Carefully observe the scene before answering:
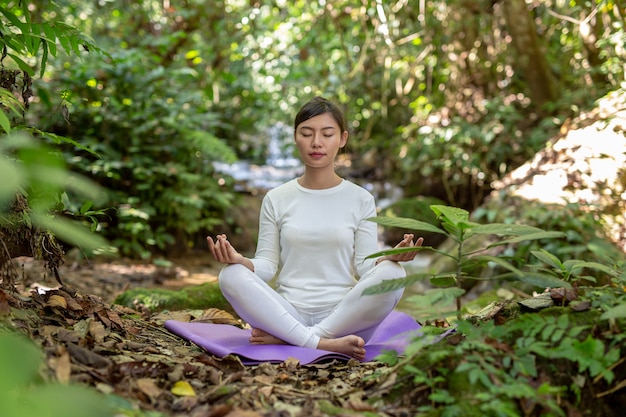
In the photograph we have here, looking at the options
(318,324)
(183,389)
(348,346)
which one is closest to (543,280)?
(348,346)

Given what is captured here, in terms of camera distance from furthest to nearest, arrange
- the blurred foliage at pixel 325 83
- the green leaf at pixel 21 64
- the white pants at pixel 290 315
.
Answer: the blurred foliage at pixel 325 83 → the white pants at pixel 290 315 → the green leaf at pixel 21 64

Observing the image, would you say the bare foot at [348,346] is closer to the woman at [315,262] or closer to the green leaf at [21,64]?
the woman at [315,262]

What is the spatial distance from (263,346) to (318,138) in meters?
1.03

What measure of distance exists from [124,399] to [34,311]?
0.90m

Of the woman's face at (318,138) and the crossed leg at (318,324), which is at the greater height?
the woman's face at (318,138)

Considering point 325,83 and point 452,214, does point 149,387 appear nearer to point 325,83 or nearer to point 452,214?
point 452,214

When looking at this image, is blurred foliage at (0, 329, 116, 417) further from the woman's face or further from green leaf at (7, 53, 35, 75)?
the woman's face

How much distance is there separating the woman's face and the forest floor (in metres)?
1.01

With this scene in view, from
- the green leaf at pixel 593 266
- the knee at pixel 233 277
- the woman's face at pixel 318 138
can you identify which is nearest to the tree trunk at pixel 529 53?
the woman's face at pixel 318 138

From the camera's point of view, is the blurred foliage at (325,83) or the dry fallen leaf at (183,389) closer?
the dry fallen leaf at (183,389)

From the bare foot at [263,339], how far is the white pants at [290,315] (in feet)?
0.09

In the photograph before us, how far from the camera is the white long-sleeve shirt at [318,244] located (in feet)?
9.44

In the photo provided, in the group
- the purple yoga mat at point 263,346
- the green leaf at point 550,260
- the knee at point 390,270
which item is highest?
the green leaf at point 550,260

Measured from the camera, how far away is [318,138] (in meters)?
2.87
